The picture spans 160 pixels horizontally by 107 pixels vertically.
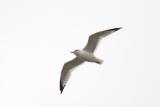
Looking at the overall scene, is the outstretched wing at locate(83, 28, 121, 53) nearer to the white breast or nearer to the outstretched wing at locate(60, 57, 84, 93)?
the white breast

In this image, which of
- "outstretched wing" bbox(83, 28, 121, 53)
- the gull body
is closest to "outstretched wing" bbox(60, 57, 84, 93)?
the gull body

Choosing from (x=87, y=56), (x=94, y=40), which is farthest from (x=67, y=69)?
(x=94, y=40)

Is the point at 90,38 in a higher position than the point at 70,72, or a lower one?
higher

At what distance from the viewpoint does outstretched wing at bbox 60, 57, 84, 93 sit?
21.2 meters

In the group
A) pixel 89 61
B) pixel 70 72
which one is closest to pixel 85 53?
pixel 89 61

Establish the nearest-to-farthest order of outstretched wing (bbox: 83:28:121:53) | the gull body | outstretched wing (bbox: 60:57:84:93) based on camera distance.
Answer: the gull body
outstretched wing (bbox: 83:28:121:53)
outstretched wing (bbox: 60:57:84:93)

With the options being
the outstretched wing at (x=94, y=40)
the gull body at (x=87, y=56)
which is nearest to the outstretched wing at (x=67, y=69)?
the gull body at (x=87, y=56)

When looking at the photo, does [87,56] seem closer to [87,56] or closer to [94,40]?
[87,56]

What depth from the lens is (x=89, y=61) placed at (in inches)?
784

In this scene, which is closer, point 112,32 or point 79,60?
point 112,32

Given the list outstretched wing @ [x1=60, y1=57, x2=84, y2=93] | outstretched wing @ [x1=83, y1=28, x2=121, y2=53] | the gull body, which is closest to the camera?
the gull body

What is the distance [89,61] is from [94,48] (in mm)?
579

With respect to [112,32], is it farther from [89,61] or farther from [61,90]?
[61,90]

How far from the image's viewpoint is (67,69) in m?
21.4
